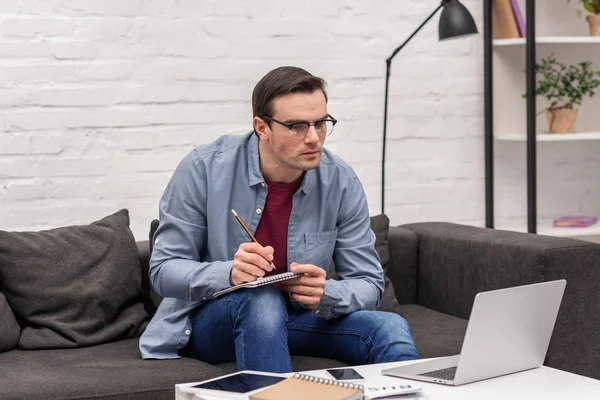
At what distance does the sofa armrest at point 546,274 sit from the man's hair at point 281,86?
832 mm

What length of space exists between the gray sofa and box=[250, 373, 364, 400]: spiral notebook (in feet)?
2.27

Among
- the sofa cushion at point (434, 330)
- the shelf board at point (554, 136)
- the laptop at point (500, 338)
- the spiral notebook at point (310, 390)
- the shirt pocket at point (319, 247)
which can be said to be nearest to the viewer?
the spiral notebook at point (310, 390)

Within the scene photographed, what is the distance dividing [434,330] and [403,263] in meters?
0.44

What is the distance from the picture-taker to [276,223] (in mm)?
2576

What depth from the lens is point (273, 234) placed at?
2.58m

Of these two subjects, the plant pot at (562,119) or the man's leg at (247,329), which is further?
the plant pot at (562,119)

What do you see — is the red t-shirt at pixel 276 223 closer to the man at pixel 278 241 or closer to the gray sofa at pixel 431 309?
the man at pixel 278 241

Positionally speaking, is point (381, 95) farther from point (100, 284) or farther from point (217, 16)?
point (100, 284)

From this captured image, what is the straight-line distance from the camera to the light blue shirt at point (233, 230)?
2477 millimetres

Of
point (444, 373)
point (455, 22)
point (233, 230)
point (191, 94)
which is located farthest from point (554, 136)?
point (444, 373)

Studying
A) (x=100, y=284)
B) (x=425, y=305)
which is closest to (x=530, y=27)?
(x=425, y=305)

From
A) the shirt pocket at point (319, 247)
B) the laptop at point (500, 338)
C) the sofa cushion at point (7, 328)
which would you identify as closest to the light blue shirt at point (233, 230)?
the shirt pocket at point (319, 247)

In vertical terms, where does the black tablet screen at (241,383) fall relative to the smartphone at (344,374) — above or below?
above

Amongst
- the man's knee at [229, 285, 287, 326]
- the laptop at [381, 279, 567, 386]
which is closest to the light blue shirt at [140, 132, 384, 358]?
the man's knee at [229, 285, 287, 326]
